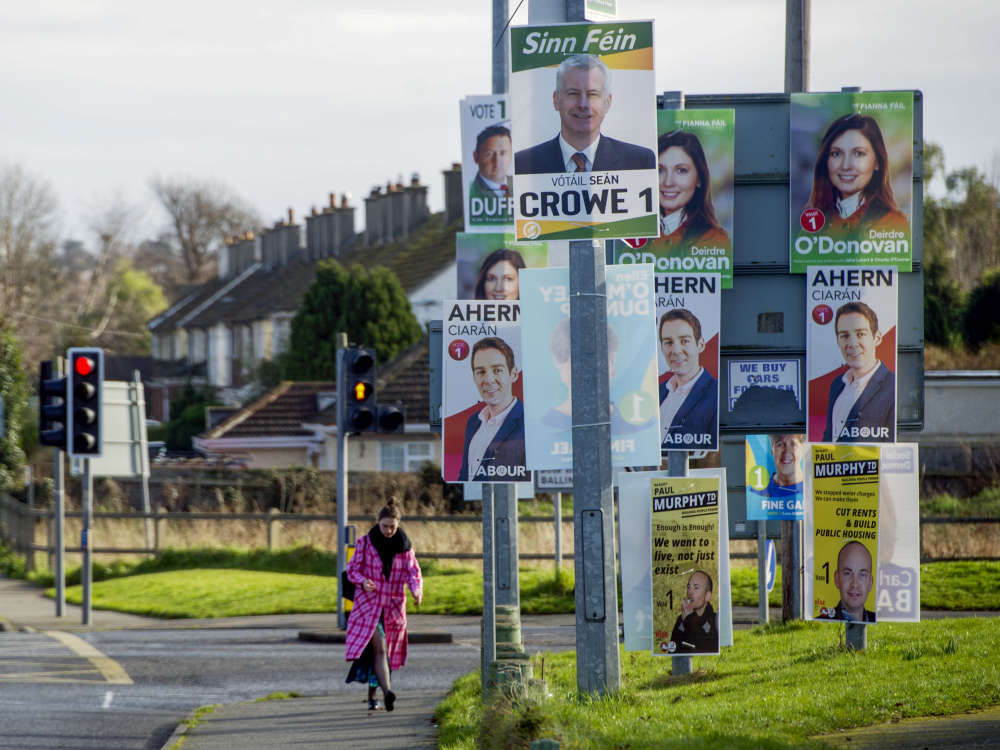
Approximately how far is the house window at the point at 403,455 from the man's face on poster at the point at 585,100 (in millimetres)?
29050

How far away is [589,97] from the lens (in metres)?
7.65

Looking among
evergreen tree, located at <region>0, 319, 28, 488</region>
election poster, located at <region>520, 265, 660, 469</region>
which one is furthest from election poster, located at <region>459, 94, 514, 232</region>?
evergreen tree, located at <region>0, 319, 28, 488</region>

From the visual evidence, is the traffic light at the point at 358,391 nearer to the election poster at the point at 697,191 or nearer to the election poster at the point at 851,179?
the election poster at the point at 697,191

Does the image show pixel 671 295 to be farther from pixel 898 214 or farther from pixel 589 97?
pixel 589 97

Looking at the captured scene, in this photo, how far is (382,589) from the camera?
1243 centimetres

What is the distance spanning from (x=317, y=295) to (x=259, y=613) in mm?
24438

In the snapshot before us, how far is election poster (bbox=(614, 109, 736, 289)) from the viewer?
10242 millimetres

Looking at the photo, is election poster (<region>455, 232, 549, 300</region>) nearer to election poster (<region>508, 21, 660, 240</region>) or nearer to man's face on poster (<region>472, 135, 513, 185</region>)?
man's face on poster (<region>472, 135, 513, 185</region>)

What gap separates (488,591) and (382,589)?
2.07 meters

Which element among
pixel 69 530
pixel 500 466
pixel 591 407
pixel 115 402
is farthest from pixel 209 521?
pixel 591 407

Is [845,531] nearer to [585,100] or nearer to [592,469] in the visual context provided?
[592,469]

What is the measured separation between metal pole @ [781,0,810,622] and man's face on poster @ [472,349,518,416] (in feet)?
14.2

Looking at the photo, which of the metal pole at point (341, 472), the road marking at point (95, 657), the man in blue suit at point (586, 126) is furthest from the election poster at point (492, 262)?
the metal pole at point (341, 472)

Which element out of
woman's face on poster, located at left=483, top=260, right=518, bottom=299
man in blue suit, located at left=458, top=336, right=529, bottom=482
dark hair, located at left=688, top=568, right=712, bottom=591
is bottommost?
dark hair, located at left=688, top=568, right=712, bottom=591
